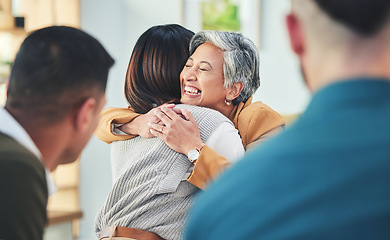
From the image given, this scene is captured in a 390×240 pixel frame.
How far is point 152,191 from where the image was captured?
5.05 ft

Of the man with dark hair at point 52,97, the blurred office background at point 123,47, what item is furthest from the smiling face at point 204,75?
the blurred office background at point 123,47

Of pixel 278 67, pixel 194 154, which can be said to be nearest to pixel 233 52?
pixel 194 154

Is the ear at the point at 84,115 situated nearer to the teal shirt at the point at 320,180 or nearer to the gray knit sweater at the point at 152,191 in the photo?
the gray knit sweater at the point at 152,191

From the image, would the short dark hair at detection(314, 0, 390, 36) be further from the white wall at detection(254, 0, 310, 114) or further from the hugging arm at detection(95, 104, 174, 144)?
the white wall at detection(254, 0, 310, 114)

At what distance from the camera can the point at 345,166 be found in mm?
616

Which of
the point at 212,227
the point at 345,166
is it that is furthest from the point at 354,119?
the point at 212,227

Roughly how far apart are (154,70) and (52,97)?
70 cm

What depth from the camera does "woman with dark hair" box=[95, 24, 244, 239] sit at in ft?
5.10

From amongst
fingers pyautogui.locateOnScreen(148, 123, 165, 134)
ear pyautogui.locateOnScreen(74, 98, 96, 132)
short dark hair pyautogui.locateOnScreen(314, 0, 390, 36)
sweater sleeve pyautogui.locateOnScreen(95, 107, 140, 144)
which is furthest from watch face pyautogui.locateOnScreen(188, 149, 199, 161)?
short dark hair pyautogui.locateOnScreen(314, 0, 390, 36)

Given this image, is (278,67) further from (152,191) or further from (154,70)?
(152,191)

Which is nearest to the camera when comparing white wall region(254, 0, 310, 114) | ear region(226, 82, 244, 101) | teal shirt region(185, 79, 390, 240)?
teal shirt region(185, 79, 390, 240)

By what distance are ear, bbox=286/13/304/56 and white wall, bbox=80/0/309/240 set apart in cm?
328

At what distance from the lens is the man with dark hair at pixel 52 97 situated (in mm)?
1050

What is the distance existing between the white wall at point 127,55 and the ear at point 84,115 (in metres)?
3.03
